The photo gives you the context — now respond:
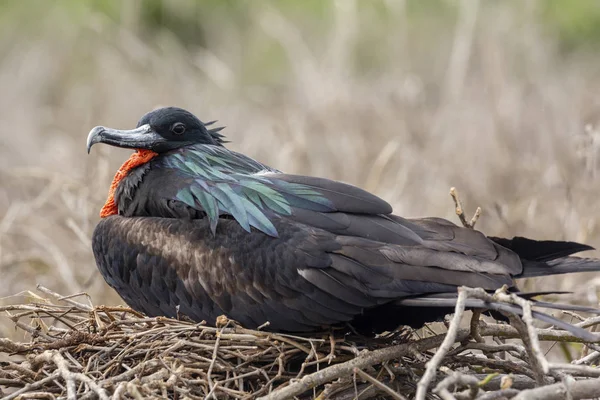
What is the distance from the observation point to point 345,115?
282 inches

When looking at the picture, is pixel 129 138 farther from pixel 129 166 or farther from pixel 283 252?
pixel 283 252

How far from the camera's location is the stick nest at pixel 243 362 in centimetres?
307

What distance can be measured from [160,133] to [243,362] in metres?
1.18

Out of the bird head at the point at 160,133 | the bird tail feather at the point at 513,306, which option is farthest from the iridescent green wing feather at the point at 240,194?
the bird tail feather at the point at 513,306

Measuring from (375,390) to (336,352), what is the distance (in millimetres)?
208

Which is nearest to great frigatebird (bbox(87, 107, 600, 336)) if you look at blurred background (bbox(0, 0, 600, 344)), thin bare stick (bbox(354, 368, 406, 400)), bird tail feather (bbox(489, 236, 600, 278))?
bird tail feather (bbox(489, 236, 600, 278))

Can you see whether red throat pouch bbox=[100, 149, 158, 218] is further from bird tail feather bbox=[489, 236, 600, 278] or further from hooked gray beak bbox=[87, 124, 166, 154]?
bird tail feather bbox=[489, 236, 600, 278]

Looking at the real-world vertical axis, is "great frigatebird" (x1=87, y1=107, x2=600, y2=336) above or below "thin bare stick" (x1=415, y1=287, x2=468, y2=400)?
above

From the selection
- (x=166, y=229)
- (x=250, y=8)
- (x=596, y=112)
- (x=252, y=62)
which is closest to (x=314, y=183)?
(x=166, y=229)

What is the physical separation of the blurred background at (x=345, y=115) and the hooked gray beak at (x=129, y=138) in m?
0.73

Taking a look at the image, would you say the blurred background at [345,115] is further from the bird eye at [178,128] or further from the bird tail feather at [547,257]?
the bird tail feather at [547,257]

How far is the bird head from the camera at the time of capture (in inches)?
158

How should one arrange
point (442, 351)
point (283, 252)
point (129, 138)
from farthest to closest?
point (129, 138)
point (283, 252)
point (442, 351)

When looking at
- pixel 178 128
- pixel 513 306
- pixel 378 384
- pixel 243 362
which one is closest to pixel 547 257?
pixel 513 306
